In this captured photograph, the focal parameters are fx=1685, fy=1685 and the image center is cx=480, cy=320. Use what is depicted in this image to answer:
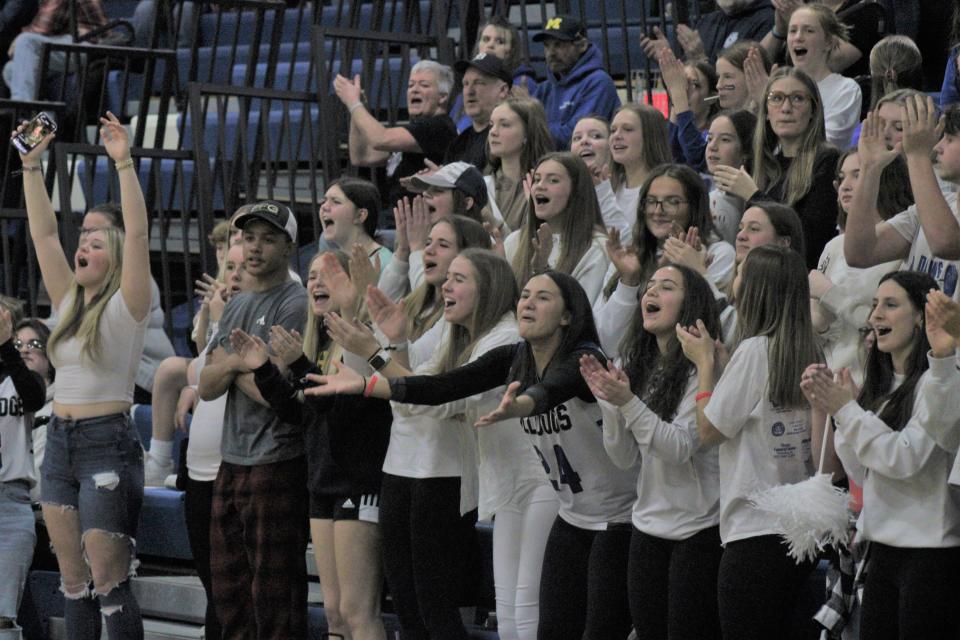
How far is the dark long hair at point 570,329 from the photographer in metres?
5.26

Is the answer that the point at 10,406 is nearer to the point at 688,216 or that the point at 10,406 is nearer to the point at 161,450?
the point at 161,450

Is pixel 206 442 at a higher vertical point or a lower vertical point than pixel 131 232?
lower

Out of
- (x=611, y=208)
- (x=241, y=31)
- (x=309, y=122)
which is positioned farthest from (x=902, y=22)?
(x=241, y=31)

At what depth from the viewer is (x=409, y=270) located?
631 centimetres

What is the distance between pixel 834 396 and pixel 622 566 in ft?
3.27

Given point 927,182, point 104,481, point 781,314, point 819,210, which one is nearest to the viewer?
point 927,182

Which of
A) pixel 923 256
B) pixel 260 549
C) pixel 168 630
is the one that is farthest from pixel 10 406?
pixel 923 256

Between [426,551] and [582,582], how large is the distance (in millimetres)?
592

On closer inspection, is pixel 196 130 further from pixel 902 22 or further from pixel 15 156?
pixel 902 22

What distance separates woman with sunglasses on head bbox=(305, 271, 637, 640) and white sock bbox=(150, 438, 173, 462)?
2.45m

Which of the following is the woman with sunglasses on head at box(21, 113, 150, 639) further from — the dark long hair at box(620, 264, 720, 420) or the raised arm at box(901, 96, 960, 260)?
the raised arm at box(901, 96, 960, 260)

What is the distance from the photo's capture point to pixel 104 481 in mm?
6262

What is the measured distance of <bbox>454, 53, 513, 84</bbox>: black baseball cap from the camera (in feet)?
23.7

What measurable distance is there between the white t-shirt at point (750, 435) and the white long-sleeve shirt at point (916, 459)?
0.31 metres
